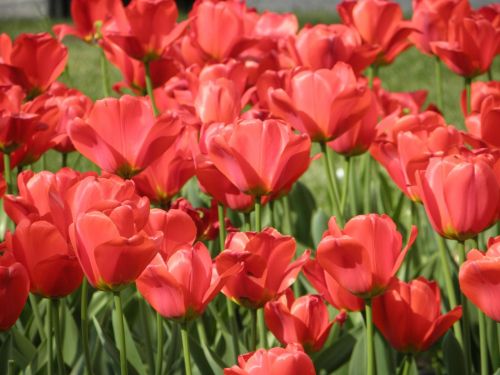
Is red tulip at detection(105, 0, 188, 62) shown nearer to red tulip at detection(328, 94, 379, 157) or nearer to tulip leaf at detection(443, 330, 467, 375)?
red tulip at detection(328, 94, 379, 157)

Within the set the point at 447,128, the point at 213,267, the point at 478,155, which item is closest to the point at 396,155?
the point at 447,128

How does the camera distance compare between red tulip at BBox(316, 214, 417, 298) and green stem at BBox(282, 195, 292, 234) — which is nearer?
red tulip at BBox(316, 214, 417, 298)

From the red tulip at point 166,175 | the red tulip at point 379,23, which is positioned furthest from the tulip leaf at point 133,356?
the red tulip at point 379,23

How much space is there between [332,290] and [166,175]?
44cm

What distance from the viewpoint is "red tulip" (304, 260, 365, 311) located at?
1.52m

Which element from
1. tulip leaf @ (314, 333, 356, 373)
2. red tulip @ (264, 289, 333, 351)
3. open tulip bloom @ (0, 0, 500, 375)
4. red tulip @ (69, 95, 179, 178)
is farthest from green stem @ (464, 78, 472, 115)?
red tulip @ (264, 289, 333, 351)

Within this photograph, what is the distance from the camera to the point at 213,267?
1406 mm

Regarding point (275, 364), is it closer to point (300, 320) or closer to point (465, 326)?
point (300, 320)

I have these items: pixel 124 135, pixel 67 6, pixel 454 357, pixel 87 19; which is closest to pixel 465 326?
pixel 454 357

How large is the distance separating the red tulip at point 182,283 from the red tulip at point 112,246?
0.05 meters

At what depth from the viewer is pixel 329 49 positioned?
2.25 m

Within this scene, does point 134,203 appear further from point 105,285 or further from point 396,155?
point 396,155

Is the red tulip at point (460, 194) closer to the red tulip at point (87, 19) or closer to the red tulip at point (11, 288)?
the red tulip at point (11, 288)

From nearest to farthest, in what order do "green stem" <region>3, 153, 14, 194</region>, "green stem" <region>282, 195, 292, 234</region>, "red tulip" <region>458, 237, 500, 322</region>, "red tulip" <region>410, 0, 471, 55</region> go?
1. "red tulip" <region>458, 237, 500, 322</region>
2. "green stem" <region>3, 153, 14, 194</region>
3. "green stem" <region>282, 195, 292, 234</region>
4. "red tulip" <region>410, 0, 471, 55</region>
